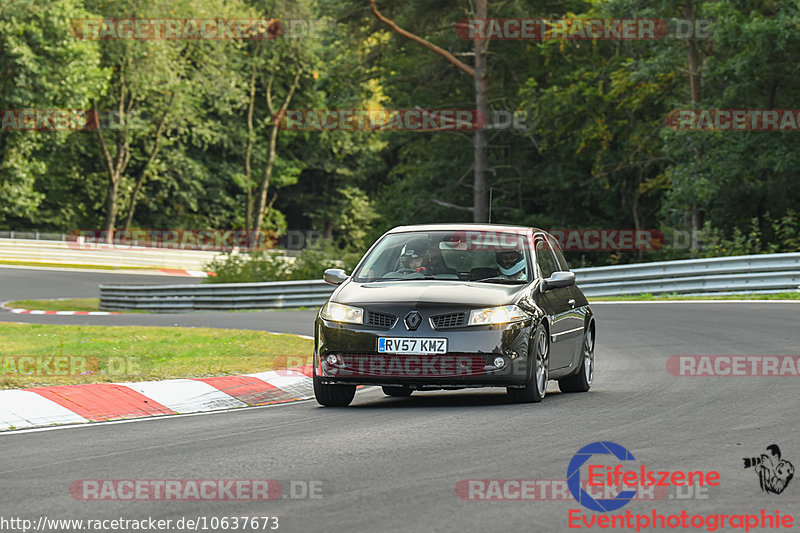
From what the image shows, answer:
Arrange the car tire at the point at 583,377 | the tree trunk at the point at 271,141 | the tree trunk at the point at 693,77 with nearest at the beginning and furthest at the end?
the car tire at the point at 583,377
the tree trunk at the point at 693,77
the tree trunk at the point at 271,141

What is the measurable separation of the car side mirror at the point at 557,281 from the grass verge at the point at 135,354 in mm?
3465

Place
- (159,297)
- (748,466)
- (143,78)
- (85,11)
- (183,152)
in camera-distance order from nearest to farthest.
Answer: (748,466), (159,297), (85,11), (143,78), (183,152)

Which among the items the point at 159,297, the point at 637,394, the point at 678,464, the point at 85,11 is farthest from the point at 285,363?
the point at 85,11

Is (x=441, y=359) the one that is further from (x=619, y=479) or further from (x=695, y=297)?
(x=695, y=297)

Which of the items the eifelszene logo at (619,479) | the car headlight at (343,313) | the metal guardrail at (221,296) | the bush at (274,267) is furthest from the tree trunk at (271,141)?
the eifelszene logo at (619,479)

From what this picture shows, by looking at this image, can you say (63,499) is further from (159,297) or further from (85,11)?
(85,11)

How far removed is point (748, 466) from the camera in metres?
7.01

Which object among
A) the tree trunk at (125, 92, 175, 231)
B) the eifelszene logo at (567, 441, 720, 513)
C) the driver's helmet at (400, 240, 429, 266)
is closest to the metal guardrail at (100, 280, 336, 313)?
the driver's helmet at (400, 240, 429, 266)

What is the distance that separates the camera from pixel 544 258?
39.1 ft

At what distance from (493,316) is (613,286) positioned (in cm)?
1905

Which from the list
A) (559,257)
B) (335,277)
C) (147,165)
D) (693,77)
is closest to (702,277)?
(693,77)

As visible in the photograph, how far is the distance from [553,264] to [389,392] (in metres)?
2.08

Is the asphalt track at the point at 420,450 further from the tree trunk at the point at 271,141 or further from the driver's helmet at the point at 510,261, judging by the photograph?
the tree trunk at the point at 271,141

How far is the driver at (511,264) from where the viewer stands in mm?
11164
